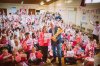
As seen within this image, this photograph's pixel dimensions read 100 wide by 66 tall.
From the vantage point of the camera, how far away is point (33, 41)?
6.57 metres

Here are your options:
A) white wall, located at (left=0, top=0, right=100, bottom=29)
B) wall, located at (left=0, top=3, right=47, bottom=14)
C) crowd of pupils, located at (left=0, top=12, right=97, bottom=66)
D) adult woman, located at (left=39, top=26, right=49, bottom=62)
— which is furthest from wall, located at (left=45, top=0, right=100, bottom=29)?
adult woman, located at (left=39, top=26, right=49, bottom=62)

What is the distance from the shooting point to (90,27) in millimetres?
6512

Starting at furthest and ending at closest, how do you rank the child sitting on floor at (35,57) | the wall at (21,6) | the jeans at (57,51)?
the jeans at (57,51) < the child sitting on floor at (35,57) < the wall at (21,6)

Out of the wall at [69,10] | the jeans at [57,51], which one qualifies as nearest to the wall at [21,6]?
the wall at [69,10]

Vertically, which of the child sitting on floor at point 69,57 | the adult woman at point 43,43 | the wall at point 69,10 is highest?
the wall at point 69,10

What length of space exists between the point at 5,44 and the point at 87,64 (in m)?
2.28

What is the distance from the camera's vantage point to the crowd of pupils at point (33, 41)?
6379 millimetres

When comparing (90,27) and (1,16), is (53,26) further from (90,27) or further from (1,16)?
(1,16)

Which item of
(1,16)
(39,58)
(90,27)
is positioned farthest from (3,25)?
(90,27)

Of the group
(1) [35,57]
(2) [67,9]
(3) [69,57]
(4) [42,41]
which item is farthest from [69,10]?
(1) [35,57]

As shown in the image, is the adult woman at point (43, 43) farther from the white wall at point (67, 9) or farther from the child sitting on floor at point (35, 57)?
the white wall at point (67, 9)

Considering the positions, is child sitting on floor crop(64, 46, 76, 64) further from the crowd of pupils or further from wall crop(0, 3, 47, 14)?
wall crop(0, 3, 47, 14)

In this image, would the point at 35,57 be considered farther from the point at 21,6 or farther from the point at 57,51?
the point at 21,6

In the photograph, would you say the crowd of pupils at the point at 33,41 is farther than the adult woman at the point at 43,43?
No
